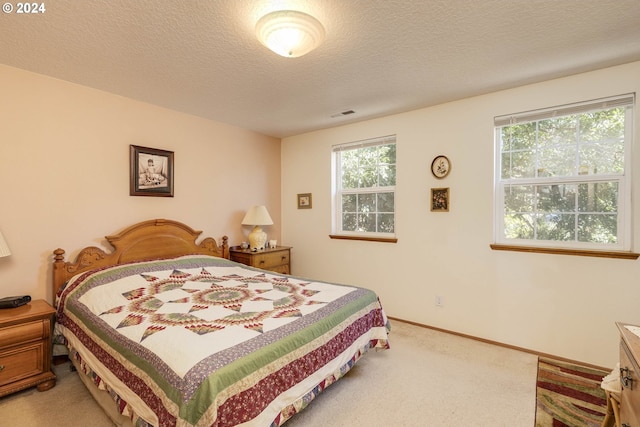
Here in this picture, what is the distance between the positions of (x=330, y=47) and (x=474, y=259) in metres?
2.28

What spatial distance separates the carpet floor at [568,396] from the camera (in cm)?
174

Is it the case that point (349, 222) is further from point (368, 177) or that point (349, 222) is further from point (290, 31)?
point (290, 31)

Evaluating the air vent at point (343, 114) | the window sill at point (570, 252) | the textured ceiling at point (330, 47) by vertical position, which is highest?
the air vent at point (343, 114)

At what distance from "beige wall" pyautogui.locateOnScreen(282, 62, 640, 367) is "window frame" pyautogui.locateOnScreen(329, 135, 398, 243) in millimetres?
69

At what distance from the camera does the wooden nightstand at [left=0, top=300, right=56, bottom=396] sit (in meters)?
1.89

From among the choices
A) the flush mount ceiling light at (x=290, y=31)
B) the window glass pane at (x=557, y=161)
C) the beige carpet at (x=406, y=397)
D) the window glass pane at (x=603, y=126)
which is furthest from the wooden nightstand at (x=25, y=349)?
the window glass pane at (x=603, y=126)

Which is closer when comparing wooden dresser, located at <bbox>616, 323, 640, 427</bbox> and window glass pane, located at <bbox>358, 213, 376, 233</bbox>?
wooden dresser, located at <bbox>616, 323, 640, 427</bbox>

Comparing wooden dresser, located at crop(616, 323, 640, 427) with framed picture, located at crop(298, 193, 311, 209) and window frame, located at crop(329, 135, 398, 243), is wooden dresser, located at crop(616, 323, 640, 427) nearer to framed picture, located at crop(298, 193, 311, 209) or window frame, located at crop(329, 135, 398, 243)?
window frame, located at crop(329, 135, 398, 243)

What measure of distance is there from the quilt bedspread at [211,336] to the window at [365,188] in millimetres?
1360

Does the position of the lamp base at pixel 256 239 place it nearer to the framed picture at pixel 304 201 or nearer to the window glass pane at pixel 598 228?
the framed picture at pixel 304 201

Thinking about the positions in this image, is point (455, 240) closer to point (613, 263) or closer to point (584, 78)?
point (613, 263)

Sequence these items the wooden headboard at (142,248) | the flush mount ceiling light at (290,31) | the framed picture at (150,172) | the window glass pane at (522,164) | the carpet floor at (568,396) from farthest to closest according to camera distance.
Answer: the framed picture at (150,172), the window glass pane at (522,164), the wooden headboard at (142,248), the carpet floor at (568,396), the flush mount ceiling light at (290,31)

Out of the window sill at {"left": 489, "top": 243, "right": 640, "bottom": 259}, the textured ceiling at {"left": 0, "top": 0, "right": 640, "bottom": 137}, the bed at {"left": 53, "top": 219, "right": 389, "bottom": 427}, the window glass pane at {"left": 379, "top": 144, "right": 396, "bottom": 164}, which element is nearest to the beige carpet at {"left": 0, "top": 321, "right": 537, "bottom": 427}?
the bed at {"left": 53, "top": 219, "right": 389, "bottom": 427}

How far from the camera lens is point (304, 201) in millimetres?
4152
